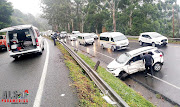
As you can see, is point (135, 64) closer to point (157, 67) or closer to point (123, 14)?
point (157, 67)

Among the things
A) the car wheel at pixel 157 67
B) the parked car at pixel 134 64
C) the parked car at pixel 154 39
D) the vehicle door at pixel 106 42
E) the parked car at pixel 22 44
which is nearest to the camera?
the parked car at pixel 134 64

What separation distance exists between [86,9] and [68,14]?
11.5 m

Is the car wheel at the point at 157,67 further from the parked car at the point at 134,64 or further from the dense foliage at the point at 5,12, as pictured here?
the dense foliage at the point at 5,12

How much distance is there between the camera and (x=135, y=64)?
29.2 ft

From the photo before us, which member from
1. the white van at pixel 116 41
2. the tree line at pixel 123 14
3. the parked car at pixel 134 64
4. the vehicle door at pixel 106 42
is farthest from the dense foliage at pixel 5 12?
the parked car at pixel 134 64

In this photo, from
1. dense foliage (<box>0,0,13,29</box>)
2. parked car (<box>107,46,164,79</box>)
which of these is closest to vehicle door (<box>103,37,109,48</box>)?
parked car (<box>107,46,164,79</box>)

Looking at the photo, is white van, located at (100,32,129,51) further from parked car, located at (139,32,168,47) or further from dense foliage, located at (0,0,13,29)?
dense foliage, located at (0,0,13,29)

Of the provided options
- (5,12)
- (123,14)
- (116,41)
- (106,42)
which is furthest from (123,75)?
(5,12)

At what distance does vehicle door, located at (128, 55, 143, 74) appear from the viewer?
29.0 ft

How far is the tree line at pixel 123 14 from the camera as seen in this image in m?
35.4

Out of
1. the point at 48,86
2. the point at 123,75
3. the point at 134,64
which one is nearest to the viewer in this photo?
the point at 48,86

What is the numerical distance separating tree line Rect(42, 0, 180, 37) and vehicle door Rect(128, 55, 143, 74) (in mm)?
20213

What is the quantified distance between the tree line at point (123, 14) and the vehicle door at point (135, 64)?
66.3 ft

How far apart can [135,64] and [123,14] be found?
3582cm
